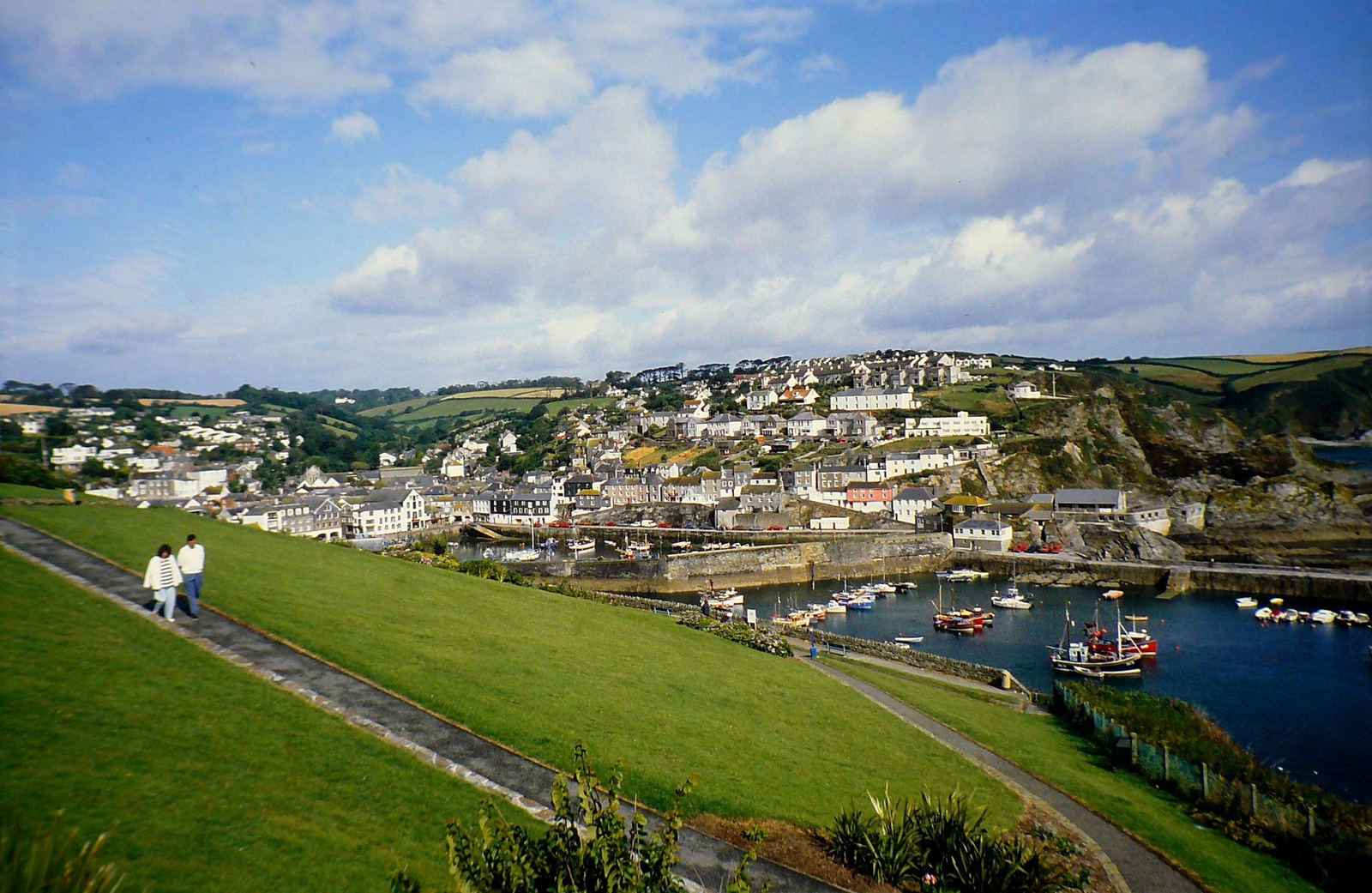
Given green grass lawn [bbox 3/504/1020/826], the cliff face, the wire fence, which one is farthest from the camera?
the cliff face

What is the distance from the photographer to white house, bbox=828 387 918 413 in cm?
11681

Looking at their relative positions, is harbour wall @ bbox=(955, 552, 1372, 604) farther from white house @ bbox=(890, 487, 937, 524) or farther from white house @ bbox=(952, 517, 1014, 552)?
white house @ bbox=(890, 487, 937, 524)

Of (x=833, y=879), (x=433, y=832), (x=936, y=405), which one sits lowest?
(x=833, y=879)

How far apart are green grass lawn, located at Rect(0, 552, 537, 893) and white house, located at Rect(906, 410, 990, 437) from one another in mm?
97206

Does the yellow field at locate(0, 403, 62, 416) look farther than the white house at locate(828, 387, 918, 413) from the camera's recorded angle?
No

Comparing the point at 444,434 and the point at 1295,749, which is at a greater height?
the point at 444,434

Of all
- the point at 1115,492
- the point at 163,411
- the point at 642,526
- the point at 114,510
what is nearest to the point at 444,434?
the point at 163,411

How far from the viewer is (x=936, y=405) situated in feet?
373

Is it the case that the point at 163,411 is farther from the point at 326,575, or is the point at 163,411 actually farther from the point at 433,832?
the point at 433,832

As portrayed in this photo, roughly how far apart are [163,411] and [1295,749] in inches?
6677

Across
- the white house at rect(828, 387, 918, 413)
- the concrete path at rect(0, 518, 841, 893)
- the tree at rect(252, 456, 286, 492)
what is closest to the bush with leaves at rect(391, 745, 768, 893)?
the concrete path at rect(0, 518, 841, 893)

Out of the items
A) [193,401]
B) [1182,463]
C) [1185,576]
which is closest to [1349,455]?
[1182,463]

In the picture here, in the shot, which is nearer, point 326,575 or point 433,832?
point 433,832

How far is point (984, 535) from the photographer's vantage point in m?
67.6
